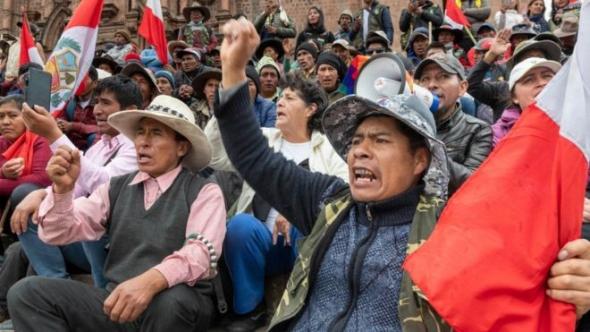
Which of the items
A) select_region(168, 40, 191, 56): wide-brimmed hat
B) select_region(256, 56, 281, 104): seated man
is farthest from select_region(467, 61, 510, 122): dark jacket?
select_region(168, 40, 191, 56): wide-brimmed hat

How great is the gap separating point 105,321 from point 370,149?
1.59m

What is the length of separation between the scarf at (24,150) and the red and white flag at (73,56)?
637 millimetres

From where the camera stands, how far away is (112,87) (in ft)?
15.2

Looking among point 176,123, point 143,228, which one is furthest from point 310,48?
point 143,228

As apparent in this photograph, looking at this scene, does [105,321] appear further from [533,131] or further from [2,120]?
[2,120]

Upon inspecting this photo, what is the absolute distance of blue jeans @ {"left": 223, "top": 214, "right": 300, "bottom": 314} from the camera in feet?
11.9

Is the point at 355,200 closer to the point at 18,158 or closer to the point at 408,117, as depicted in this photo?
the point at 408,117

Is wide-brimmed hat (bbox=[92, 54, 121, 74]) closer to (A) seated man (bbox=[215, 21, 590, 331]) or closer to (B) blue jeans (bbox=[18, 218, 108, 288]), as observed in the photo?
(B) blue jeans (bbox=[18, 218, 108, 288])

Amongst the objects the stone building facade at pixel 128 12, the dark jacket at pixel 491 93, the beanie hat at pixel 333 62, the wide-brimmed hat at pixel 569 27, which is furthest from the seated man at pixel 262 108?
the stone building facade at pixel 128 12

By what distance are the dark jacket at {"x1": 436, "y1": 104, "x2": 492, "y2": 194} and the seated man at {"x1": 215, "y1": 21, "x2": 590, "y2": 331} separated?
1.72m

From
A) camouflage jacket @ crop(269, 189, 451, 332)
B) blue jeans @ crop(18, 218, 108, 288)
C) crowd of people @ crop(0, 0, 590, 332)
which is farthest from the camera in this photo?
blue jeans @ crop(18, 218, 108, 288)

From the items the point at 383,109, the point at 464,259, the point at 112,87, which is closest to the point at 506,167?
the point at 464,259

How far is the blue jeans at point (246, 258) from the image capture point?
3617 mm

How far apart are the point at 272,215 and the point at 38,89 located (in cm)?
173
